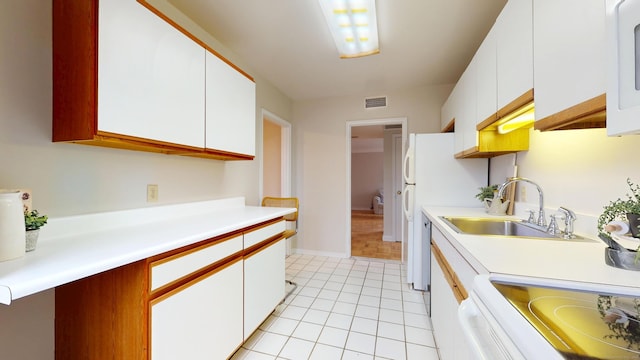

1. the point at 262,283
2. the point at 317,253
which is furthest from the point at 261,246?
the point at 317,253

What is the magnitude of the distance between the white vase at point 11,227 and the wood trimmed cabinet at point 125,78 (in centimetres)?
35

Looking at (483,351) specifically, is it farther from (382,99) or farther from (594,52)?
(382,99)

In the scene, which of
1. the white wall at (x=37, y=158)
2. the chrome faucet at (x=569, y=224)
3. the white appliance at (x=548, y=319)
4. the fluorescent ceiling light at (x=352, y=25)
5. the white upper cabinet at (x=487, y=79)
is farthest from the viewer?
the fluorescent ceiling light at (x=352, y=25)

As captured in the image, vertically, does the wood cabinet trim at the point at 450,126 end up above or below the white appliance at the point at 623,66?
above

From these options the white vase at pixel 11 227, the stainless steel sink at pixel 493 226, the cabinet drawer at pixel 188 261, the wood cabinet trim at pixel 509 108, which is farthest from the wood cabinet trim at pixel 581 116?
the white vase at pixel 11 227

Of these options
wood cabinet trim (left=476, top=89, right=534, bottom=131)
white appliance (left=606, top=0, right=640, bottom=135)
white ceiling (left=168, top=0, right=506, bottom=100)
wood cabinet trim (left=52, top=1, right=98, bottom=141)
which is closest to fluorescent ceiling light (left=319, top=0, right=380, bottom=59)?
white ceiling (left=168, top=0, right=506, bottom=100)

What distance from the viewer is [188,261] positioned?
3.90 feet

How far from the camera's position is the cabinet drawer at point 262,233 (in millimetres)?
1659

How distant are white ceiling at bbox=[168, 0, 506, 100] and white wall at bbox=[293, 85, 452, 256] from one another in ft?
1.32

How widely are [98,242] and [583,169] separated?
231 cm

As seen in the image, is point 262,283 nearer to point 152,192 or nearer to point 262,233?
point 262,233

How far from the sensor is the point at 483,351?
56cm

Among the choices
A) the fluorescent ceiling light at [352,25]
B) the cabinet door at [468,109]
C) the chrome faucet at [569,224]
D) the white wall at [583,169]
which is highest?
the fluorescent ceiling light at [352,25]

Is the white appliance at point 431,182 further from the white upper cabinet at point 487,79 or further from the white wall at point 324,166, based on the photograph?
the white wall at point 324,166
